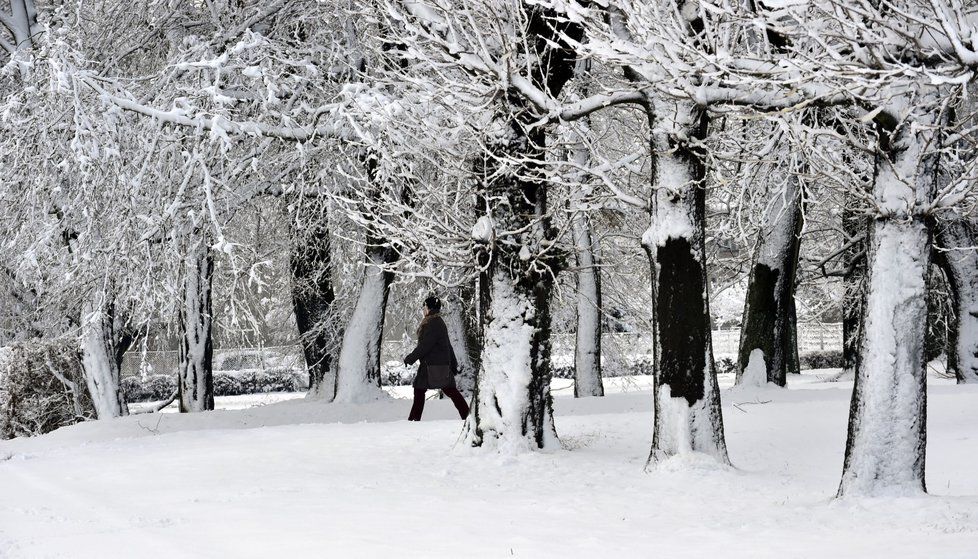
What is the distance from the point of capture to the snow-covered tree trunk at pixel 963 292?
662 inches

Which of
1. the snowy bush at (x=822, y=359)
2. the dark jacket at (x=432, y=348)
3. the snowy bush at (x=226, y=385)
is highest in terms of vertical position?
the dark jacket at (x=432, y=348)

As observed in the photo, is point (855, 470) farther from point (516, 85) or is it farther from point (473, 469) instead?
point (516, 85)

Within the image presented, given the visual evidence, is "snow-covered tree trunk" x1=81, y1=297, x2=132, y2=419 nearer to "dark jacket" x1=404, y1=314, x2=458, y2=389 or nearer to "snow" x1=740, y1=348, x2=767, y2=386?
"dark jacket" x1=404, y1=314, x2=458, y2=389

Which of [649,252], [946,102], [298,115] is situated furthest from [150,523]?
[298,115]

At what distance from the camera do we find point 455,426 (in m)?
12.2

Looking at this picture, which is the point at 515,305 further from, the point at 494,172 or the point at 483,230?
the point at 494,172

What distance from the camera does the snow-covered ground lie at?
670cm

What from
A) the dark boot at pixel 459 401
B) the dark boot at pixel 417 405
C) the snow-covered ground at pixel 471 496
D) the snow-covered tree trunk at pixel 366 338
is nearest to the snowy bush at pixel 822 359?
the snow-covered ground at pixel 471 496

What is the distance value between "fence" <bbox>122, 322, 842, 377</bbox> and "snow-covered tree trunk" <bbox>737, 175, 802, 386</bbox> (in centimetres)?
802

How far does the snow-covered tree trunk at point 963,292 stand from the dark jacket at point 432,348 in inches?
313

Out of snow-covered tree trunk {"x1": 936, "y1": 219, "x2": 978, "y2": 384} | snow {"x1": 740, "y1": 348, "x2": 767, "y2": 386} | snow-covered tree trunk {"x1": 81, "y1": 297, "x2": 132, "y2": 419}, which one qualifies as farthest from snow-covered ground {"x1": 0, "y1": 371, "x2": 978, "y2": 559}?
snow-covered tree trunk {"x1": 936, "y1": 219, "x2": 978, "y2": 384}

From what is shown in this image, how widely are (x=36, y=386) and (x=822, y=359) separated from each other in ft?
76.8

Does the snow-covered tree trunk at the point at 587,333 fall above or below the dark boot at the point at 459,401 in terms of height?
above

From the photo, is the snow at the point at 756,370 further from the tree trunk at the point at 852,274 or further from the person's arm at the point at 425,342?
the person's arm at the point at 425,342
